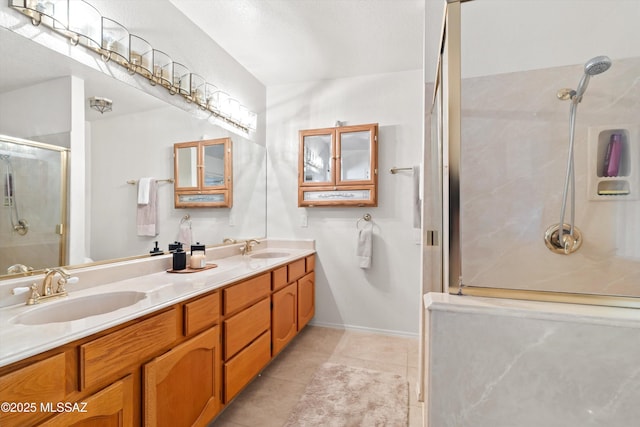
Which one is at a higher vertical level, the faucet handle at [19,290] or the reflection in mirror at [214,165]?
the reflection in mirror at [214,165]

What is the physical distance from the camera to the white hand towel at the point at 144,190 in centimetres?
167

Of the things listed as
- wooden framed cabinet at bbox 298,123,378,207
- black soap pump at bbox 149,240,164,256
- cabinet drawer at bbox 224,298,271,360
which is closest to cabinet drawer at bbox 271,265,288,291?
cabinet drawer at bbox 224,298,271,360

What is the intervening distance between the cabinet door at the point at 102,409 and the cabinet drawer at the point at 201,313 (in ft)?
0.94

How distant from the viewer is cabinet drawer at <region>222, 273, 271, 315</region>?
1513mm

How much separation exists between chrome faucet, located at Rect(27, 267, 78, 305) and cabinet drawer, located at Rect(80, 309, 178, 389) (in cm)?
41

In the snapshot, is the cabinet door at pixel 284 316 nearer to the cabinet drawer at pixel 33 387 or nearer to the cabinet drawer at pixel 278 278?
the cabinet drawer at pixel 278 278

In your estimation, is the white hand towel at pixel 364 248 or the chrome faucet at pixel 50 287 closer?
the chrome faucet at pixel 50 287

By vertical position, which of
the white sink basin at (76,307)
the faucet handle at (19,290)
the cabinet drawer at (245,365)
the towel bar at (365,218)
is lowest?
the cabinet drawer at (245,365)

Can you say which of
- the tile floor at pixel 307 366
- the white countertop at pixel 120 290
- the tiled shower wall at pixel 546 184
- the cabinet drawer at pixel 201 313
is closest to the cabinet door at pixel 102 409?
the white countertop at pixel 120 290

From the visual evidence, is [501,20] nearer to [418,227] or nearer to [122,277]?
[418,227]

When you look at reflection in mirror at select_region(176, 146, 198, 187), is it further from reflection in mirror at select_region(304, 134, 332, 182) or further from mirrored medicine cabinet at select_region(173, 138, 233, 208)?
reflection in mirror at select_region(304, 134, 332, 182)

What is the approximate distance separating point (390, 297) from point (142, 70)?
8.48 ft

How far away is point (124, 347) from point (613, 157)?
7.18 ft

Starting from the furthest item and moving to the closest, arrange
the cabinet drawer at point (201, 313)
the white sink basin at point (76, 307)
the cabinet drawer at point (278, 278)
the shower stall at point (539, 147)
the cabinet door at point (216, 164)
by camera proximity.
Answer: the cabinet door at point (216, 164)
the cabinet drawer at point (278, 278)
the cabinet drawer at point (201, 313)
the shower stall at point (539, 147)
the white sink basin at point (76, 307)
